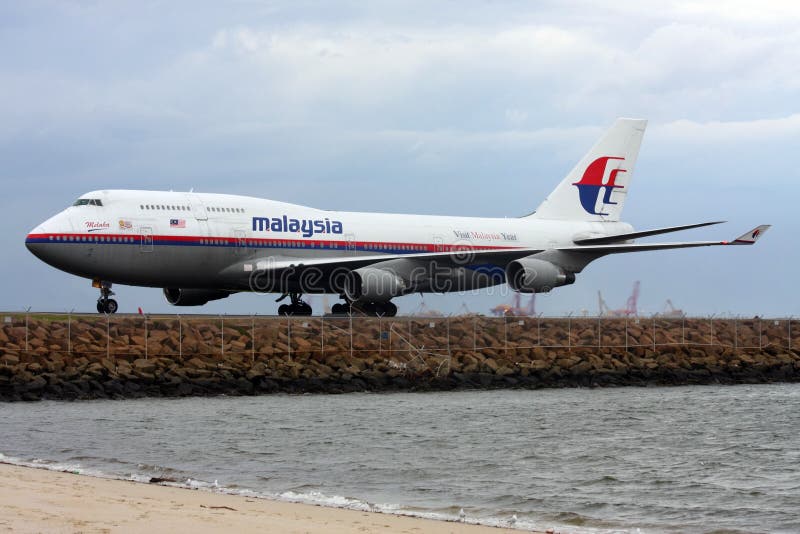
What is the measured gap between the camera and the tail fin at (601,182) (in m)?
46.1

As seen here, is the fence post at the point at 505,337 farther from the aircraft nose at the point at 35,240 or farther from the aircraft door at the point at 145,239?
Answer: the aircraft nose at the point at 35,240

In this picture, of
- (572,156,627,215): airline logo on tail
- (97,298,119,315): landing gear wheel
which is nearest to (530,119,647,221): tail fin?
(572,156,627,215): airline logo on tail

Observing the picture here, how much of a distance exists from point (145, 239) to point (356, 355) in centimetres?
722

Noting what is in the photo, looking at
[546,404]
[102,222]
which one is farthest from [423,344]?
[102,222]

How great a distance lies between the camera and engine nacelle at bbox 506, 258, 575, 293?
3966 centimetres

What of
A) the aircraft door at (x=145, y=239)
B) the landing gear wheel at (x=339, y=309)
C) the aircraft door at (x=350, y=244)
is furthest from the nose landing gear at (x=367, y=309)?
the aircraft door at (x=145, y=239)

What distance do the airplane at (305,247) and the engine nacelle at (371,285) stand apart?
0.15 ft

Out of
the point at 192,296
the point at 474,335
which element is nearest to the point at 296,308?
the point at 192,296

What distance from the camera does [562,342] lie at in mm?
38500

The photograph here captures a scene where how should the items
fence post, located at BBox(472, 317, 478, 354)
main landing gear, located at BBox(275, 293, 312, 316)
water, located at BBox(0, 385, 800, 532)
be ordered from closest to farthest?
water, located at BBox(0, 385, 800, 532) < fence post, located at BBox(472, 317, 478, 354) < main landing gear, located at BBox(275, 293, 312, 316)

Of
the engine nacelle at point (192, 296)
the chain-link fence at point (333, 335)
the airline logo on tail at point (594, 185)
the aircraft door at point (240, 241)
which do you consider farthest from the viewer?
the airline logo on tail at point (594, 185)

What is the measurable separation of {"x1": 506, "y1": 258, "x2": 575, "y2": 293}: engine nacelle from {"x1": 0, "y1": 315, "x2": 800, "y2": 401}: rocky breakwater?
54.3 inches

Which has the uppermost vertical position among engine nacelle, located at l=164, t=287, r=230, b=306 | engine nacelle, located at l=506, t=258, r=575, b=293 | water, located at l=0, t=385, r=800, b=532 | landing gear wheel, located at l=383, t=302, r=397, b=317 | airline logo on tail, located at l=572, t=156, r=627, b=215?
airline logo on tail, located at l=572, t=156, r=627, b=215

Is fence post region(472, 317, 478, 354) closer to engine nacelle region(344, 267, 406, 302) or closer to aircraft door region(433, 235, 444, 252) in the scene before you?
→ engine nacelle region(344, 267, 406, 302)
